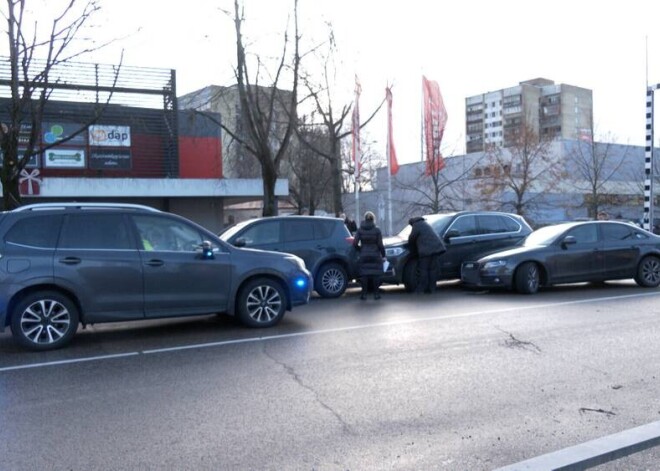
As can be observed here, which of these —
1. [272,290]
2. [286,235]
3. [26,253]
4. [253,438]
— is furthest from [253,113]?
[253,438]

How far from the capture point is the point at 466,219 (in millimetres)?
14109

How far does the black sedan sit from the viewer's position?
12297 mm

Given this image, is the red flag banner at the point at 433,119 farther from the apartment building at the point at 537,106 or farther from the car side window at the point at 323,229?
the apartment building at the point at 537,106

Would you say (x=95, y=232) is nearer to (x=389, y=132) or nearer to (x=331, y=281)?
(x=331, y=281)

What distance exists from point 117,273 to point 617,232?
10.4m

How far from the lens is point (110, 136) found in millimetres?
24500

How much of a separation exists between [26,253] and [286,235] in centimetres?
568

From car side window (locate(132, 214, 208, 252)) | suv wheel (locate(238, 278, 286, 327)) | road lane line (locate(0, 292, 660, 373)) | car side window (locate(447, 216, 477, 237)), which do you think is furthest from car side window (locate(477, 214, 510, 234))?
car side window (locate(132, 214, 208, 252))

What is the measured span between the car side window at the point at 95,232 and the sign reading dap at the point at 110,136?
57.2 ft

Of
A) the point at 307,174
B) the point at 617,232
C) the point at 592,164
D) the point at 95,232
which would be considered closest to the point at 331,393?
the point at 95,232

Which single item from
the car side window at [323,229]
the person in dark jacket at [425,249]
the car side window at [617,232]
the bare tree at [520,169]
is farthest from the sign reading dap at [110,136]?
the car side window at [617,232]

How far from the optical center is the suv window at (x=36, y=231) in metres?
7.61

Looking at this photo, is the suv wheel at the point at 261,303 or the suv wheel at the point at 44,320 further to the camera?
the suv wheel at the point at 261,303

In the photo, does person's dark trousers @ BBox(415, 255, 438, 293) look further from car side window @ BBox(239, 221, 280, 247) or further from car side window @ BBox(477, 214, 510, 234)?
car side window @ BBox(239, 221, 280, 247)
